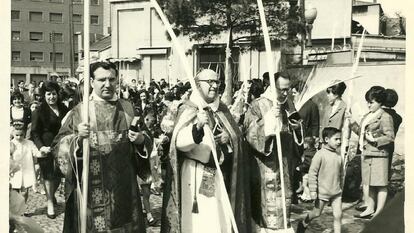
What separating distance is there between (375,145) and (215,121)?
59.9 inches

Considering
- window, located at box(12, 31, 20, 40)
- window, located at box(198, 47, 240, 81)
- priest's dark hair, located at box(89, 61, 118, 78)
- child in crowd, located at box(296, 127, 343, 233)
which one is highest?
window, located at box(12, 31, 20, 40)

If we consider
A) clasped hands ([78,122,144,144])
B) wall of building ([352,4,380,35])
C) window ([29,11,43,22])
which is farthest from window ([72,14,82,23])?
wall of building ([352,4,380,35])

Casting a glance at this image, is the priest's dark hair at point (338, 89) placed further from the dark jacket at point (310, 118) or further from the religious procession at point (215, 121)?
the dark jacket at point (310, 118)

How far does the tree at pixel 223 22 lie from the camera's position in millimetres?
3412

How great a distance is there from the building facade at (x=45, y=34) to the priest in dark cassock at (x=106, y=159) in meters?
0.51

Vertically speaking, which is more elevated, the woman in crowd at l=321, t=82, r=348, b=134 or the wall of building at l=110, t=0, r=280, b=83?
the wall of building at l=110, t=0, r=280, b=83

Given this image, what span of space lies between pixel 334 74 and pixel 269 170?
86 cm

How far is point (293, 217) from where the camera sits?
4.19 m

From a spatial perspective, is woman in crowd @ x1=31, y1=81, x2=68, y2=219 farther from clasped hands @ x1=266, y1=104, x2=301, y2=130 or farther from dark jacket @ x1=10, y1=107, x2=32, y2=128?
clasped hands @ x1=266, y1=104, x2=301, y2=130

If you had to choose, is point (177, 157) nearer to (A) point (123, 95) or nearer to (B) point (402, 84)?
(A) point (123, 95)

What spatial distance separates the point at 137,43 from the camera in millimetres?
3562

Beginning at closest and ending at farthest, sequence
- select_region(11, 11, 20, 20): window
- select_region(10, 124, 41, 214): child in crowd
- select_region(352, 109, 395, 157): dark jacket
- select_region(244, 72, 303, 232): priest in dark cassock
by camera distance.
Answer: select_region(244, 72, 303, 232): priest in dark cassock → select_region(11, 11, 20, 20): window → select_region(10, 124, 41, 214): child in crowd → select_region(352, 109, 395, 157): dark jacket

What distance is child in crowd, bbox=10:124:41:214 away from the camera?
3.86 meters

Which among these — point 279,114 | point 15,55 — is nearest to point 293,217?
point 279,114
